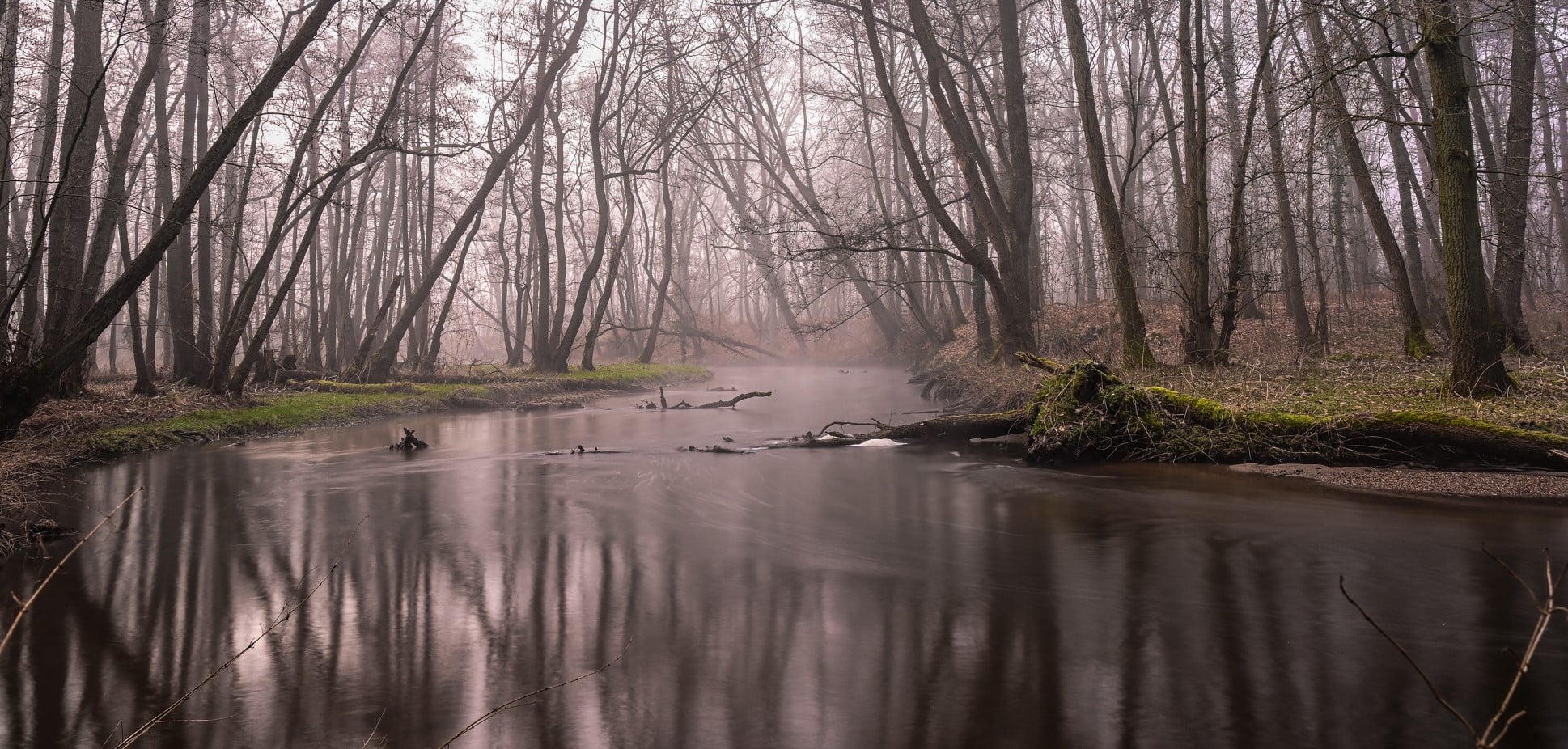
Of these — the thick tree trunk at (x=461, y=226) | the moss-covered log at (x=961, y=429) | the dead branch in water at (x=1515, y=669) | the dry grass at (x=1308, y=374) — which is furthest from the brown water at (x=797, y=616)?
the thick tree trunk at (x=461, y=226)

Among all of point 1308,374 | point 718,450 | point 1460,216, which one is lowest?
point 718,450

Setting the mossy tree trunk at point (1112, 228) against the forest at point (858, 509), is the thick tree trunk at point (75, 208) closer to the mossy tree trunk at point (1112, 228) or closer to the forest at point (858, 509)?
the forest at point (858, 509)

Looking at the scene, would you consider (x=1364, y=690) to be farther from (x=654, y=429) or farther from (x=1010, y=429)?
(x=654, y=429)

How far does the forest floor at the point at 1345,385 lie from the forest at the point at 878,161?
423 mm

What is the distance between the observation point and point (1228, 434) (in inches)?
376

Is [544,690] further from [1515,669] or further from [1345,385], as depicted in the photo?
[1345,385]

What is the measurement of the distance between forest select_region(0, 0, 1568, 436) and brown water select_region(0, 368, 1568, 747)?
3.13 meters

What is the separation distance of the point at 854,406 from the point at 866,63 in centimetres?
1642

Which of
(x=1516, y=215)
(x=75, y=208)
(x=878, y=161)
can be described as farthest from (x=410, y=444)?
(x=878, y=161)

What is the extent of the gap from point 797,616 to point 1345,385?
877cm

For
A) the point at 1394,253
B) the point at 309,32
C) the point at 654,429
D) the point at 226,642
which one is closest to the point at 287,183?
the point at 309,32

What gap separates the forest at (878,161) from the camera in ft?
34.9

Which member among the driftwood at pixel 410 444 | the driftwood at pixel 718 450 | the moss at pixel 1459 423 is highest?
the moss at pixel 1459 423

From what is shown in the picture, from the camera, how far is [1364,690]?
4.00 meters
